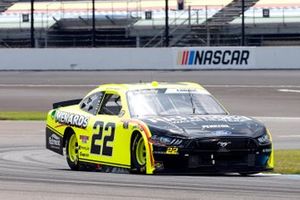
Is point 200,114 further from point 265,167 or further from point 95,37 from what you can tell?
point 95,37

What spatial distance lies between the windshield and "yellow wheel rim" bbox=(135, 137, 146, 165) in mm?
621

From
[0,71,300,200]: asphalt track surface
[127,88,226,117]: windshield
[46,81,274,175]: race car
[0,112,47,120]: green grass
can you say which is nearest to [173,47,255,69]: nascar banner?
[0,71,300,200]: asphalt track surface

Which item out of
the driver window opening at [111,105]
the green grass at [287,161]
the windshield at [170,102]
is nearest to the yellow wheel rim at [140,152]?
the windshield at [170,102]

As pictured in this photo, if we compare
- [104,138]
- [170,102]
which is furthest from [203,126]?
[104,138]

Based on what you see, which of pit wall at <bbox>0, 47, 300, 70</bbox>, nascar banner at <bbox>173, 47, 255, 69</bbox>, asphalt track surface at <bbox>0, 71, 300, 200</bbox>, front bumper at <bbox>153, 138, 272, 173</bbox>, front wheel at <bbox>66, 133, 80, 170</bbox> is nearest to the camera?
asphalt track surface at <bbox>0, 71, 300, 200</bbox>

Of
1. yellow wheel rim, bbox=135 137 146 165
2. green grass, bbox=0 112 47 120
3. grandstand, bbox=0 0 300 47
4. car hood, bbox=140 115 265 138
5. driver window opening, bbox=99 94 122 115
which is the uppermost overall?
grandstand, bbox=0 0 300 47

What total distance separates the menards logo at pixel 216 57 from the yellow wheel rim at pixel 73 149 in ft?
80.5

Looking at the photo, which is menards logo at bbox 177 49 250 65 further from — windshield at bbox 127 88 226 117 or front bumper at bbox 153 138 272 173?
front bumper at bbox 153 138 272 173

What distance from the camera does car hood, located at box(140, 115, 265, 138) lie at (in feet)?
37.7

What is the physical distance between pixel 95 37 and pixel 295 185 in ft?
108

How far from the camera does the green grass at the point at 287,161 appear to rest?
12.8 metres

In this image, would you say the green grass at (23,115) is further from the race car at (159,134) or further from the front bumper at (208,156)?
the front bumper at (208,156)

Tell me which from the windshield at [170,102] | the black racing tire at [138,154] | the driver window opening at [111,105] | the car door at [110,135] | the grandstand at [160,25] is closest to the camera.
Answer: the black racing tire at [138,154]

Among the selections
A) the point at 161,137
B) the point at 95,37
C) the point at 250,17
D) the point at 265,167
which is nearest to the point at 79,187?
the point at 161,137
